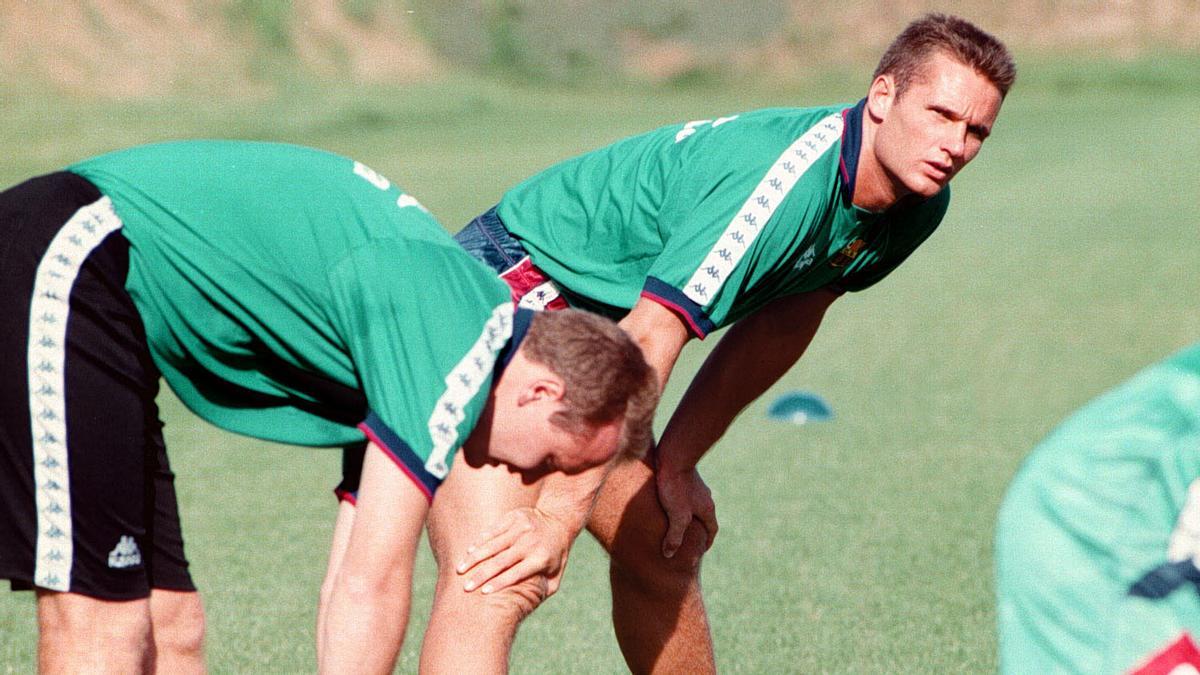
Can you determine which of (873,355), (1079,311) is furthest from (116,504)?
(1079,311)

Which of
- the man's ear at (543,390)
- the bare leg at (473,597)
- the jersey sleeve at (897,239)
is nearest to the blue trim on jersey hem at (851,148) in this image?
the jersey sleeve at (897,239)

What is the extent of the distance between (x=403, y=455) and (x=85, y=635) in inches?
32.4

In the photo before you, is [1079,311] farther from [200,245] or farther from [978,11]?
[978,11]

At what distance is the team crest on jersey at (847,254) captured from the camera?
14.4 ft

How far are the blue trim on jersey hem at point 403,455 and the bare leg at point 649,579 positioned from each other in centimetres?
161

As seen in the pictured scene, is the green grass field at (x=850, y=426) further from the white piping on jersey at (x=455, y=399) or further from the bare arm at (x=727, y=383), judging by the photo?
the white piping on jersey at (x=455, y=399)

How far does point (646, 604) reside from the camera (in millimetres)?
4645

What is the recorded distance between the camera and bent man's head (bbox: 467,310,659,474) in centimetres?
307

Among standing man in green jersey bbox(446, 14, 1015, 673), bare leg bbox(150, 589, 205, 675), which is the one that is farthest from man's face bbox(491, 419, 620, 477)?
bare leg bbox(150, 589, 205, 675)

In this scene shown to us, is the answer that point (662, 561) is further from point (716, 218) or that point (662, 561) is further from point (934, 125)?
point (934, 125)

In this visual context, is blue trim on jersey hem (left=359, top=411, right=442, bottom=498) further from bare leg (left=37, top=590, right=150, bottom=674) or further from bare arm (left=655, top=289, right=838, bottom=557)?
bare arm (left=655, top=289, right=838, bottom=557)

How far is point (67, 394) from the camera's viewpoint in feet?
10.4

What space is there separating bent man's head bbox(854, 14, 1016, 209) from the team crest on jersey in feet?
0.48

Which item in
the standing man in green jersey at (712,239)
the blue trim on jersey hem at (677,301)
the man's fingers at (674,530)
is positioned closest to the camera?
the blue trim on jersey hem at (677,301)
